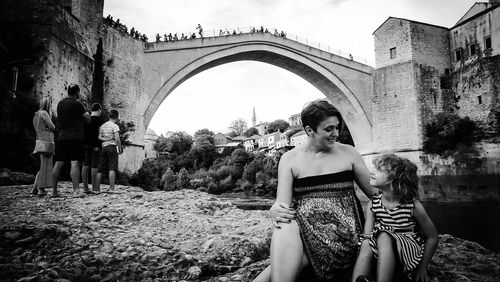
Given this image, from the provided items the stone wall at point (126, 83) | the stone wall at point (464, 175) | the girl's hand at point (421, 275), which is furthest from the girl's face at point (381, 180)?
Answer: the stone wall at point (464, 175)

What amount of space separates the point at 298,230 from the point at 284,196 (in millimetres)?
194

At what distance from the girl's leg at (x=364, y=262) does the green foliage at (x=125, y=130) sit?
1134 centimetres

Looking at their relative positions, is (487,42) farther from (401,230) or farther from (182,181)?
(182,181)

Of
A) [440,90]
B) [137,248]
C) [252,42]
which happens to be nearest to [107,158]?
[137,248]

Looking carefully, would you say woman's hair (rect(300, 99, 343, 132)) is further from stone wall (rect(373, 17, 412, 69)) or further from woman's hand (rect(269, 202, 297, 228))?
stone wall (rect(373, 17, 412, 69))

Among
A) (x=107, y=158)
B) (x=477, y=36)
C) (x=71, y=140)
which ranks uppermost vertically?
(x=477, y=36)

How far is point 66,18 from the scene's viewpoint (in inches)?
394

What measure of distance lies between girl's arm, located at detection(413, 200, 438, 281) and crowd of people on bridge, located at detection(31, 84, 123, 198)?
13.7 ft

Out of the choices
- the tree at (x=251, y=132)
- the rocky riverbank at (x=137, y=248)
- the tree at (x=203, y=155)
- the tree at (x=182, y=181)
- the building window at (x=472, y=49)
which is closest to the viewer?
the rocky riverbank at (x=137, y=248)

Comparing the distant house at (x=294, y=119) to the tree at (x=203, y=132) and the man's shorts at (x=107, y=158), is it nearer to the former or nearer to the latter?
the tree at (x=203, y=132)

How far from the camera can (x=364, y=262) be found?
1241 millimetres

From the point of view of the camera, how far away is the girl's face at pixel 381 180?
4.62ft

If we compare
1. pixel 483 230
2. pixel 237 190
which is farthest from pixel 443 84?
pixel 237 190

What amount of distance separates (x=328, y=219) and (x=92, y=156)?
461 centimetres
